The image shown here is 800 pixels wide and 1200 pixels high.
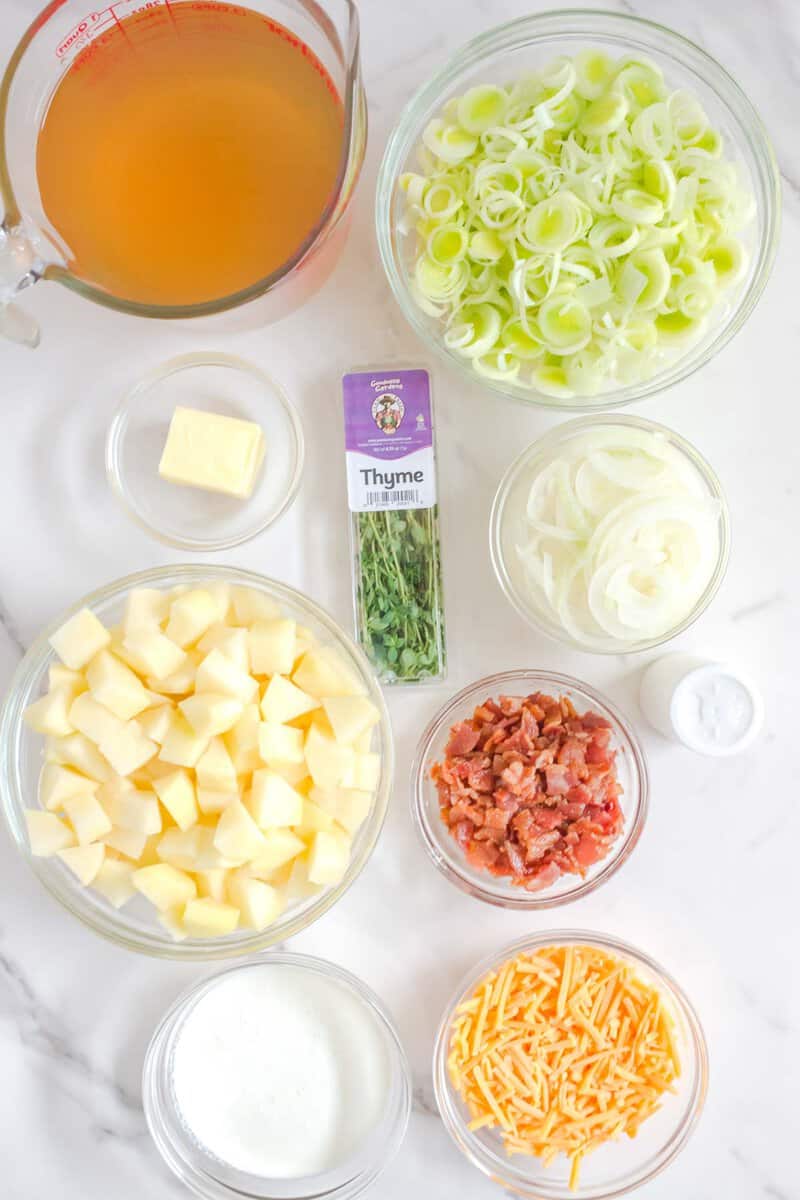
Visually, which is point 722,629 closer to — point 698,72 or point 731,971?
point 731,971

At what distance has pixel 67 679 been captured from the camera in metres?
1.37

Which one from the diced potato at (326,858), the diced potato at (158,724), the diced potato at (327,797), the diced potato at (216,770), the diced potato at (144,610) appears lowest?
the diced potato at (326,858)

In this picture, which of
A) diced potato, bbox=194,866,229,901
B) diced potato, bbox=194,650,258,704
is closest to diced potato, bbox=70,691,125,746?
diced potato, bbox=194,650,258,704

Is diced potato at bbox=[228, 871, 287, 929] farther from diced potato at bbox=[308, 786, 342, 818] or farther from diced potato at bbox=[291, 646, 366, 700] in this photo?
diced potato at bbox=[291, 646, 366, 700]

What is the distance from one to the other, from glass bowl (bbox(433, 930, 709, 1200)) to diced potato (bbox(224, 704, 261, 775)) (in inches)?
19.0

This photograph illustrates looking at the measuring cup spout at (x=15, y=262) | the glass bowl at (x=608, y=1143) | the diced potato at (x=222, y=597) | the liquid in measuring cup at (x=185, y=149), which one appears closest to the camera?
the measuring cup spout at (x=15, y=262)

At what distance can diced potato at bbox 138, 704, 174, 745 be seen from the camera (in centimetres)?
135

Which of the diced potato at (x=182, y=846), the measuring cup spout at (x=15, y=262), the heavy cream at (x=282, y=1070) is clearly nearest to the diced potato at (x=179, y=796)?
the diced potato at (x=182, y=846)

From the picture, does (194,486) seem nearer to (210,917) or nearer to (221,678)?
(221,678)

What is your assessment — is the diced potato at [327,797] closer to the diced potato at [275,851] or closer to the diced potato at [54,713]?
the diced potato at [275,851]

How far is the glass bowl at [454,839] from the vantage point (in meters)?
1.51

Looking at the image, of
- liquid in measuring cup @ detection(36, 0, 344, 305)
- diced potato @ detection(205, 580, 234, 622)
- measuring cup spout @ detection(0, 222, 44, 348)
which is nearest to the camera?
measuring cup spout @ detection(0, 222, 44, 348)

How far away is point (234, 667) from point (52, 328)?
61 cm

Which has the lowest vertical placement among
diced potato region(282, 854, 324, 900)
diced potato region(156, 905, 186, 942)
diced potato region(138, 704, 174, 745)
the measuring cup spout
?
diced potato region(156, 905, 186, 942)
